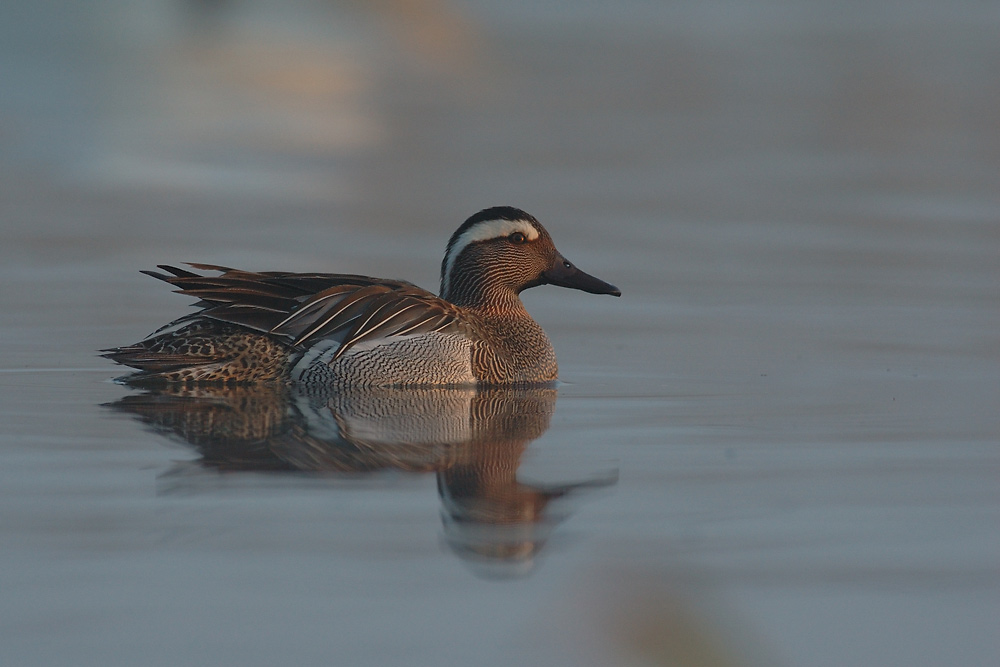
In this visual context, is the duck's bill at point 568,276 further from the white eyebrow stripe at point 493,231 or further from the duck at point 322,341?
the duck at point 322,341

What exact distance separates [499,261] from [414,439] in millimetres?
2664

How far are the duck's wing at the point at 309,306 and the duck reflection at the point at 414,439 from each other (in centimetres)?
30

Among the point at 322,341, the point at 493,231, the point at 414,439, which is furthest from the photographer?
the point at 493,231

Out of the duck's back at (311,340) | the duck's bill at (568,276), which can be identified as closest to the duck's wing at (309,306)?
the duck's back at (311,340)

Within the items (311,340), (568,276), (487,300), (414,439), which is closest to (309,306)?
(311,340)

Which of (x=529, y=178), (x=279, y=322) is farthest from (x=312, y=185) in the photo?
(x=279, y=322)

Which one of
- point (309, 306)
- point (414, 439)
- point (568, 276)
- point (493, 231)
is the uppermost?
point (493, 231)

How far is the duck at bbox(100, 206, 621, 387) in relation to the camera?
7.52 metres

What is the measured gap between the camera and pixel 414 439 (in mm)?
6004

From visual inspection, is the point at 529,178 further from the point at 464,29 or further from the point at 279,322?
the point at 464,29

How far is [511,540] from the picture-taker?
4422 mm

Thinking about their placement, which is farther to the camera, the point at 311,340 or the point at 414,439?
the point at 311,340

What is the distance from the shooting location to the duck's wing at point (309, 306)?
756 centimetres

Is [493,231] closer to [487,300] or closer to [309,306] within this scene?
[487,300]
